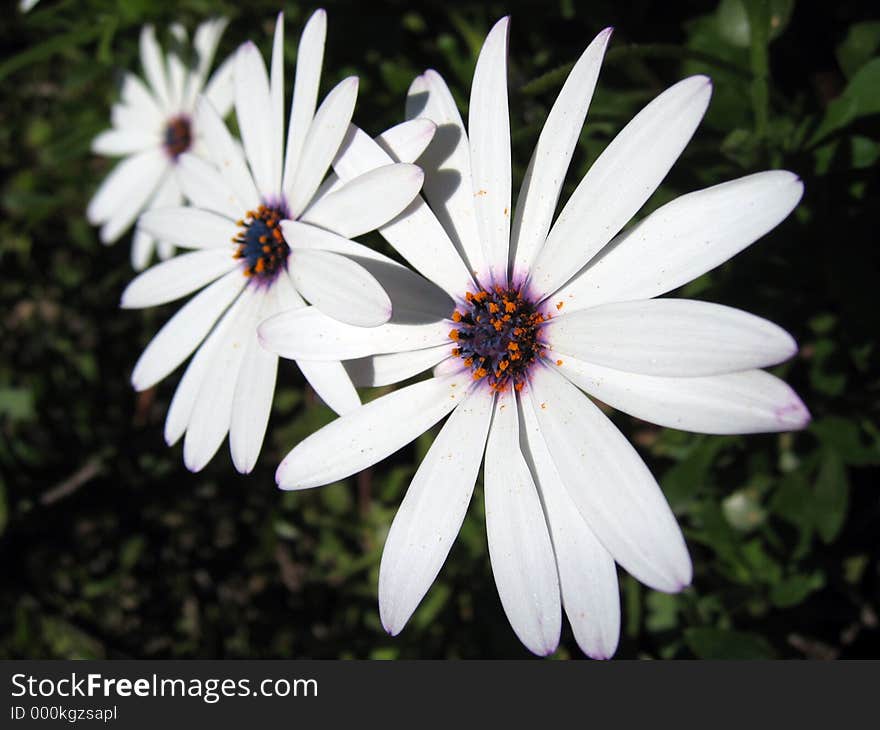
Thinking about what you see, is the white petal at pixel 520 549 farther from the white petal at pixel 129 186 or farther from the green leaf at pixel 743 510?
the white petal at pixel 129 186

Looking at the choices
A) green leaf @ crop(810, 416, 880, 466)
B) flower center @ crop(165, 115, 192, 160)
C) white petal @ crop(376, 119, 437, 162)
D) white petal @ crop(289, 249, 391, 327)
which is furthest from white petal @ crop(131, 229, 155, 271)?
green leaf @ crop(810, 416, 880, 466)

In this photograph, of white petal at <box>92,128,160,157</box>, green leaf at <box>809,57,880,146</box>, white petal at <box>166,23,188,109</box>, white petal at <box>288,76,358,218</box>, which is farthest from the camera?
white petal at <box>92,128,160,157</box>

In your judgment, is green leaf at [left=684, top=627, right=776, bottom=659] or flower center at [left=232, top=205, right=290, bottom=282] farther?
green leaf at [left=684, top=627, right=776, bottom=659]

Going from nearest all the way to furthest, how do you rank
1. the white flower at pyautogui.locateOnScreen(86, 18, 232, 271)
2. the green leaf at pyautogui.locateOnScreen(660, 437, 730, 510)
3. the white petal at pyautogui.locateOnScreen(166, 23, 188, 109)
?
the green leaf at pyautogui.locateOnScreen(660, 437, 730, 510) < the white petal at pyautogui.locateOnScreen(166, 23, 188, 109) < the white flower at pyautogui.locateOnScreen(86, 18, 232, 271)

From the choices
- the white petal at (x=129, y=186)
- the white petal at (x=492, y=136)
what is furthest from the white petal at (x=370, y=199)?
the white petal at (x=129, y=186)

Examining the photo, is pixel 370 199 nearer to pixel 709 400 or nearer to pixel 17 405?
pixel 709 400

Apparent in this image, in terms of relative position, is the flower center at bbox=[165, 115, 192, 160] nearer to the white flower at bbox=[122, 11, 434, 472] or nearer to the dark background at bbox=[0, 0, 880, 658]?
the dark background at bbox=[0, 0, 880, 658]

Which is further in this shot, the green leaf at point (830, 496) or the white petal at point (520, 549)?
the green leaf at point (830, 496)
